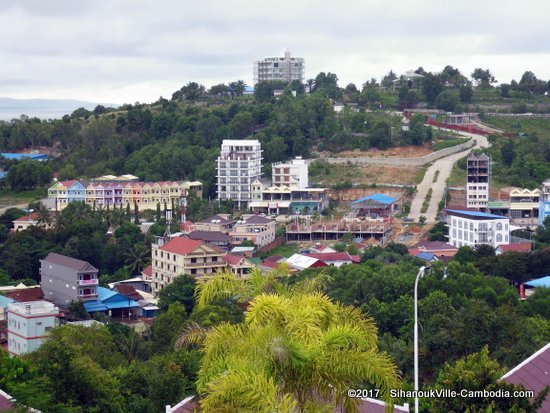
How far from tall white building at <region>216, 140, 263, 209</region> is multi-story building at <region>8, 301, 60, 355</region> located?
19.6m

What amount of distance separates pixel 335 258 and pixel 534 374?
21246 millimetres

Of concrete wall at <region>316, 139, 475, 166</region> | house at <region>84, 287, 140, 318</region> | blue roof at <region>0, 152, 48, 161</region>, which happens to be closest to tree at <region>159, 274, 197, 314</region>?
house at <region>84, 287, 140, 318</region>

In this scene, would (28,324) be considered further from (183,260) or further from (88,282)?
(183,260)

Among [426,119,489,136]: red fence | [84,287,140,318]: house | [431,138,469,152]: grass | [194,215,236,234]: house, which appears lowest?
[84,287,140,318]: house

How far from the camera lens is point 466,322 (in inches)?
695

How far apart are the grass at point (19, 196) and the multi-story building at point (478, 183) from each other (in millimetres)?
18165

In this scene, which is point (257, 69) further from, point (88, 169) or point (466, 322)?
point (466, 322)

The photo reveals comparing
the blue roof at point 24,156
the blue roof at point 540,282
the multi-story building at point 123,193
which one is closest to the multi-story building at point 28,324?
the blue roof at point 540,282

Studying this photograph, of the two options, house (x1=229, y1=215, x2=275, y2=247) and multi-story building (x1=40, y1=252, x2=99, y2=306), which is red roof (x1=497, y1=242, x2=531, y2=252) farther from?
multi-story building (x1=40, y1=252, x2=99, y2=306)

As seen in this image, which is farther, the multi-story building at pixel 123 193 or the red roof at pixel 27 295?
the multi-story building at pixel 123 193

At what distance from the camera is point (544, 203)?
121 feet

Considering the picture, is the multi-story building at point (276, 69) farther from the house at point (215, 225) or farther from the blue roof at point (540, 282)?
the blue roof at point (540, 282)

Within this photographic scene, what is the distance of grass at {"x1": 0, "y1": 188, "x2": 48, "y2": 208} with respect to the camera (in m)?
43.6

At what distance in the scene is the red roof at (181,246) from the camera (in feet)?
99.0
